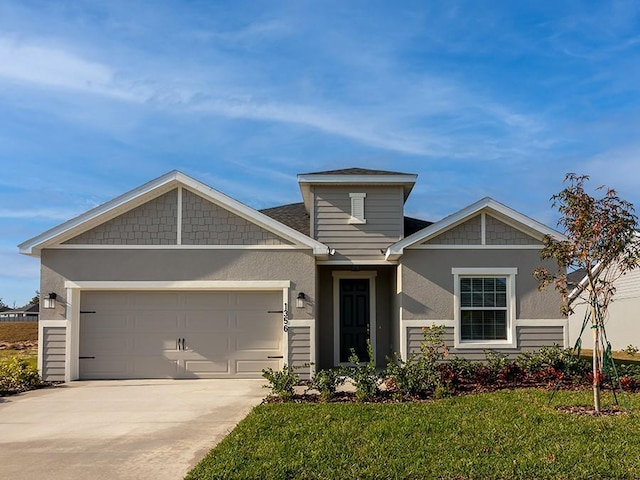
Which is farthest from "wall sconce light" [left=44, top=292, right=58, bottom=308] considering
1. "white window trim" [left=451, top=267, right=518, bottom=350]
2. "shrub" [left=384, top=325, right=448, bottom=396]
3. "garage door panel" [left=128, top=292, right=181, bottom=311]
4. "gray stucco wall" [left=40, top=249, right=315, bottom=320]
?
"white window trim" [left=451, top=267, right=518, bottom=350]

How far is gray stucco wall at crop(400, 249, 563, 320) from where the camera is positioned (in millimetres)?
12883

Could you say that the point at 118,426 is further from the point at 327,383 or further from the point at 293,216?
the point at 293,216

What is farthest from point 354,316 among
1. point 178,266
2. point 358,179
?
point 178,266

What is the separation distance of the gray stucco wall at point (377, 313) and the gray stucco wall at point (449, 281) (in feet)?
5.75

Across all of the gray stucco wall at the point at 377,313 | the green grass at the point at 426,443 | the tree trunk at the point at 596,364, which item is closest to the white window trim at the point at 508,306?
the gray stucco wall at the point at 377,313

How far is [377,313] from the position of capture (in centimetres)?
1488

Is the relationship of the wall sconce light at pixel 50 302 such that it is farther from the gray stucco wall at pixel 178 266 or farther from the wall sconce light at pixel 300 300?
the wall sconce light at pixel 300 300

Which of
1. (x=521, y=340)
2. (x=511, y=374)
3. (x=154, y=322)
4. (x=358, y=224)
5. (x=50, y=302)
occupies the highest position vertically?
(x=358, y=224)

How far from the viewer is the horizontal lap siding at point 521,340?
12.8 m

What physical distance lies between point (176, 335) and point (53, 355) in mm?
2545

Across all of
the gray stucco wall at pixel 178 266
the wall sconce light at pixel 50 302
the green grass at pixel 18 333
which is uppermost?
the gray stucco wall at pixel 178 266

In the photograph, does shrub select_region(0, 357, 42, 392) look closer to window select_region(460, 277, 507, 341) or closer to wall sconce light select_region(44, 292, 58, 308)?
wall sconce light select_region(44, 292, 58, 308)

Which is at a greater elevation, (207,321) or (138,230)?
(138,230)

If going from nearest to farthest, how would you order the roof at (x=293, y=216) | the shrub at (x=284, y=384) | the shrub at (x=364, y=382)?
the shrub at (x=364, y=382), the shrub at (x=284, y=384), the roof at (x=293, y=216)
